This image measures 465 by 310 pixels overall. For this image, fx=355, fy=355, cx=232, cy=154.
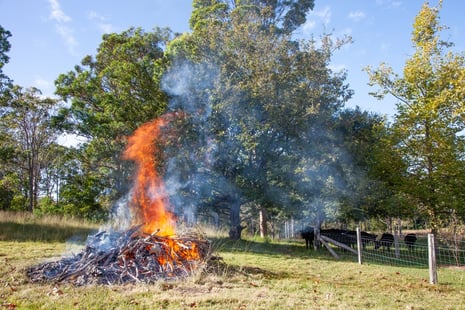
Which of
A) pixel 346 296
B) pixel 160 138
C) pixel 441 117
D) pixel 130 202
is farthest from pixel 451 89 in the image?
pixel 130 202

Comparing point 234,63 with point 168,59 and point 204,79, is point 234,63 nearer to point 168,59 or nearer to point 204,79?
point 204,79

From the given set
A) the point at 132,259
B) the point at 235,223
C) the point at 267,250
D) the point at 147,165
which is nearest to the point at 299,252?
the point at 267,250

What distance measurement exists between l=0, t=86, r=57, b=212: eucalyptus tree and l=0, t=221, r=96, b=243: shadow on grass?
10.2 meters

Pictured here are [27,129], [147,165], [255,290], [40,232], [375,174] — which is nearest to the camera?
[255,290]

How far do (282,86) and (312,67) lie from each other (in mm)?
1703

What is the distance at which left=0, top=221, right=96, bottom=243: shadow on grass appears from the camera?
1315 cm

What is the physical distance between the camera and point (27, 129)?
26.0 metres

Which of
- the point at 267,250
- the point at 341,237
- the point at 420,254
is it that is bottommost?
the point at 420,254

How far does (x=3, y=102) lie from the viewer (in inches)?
848

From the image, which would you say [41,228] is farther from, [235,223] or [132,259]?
[235,223]

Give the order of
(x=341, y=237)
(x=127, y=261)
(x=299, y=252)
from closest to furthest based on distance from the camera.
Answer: (x=127, y=261) → (x=299, y=252) → (x=341, y=237)

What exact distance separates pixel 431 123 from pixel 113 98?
16351 millimetres

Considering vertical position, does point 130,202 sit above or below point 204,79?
below

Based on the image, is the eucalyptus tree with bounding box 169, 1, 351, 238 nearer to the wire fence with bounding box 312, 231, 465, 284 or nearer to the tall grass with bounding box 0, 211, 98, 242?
the wire fence with bounding box 312, 231, 465, 284
